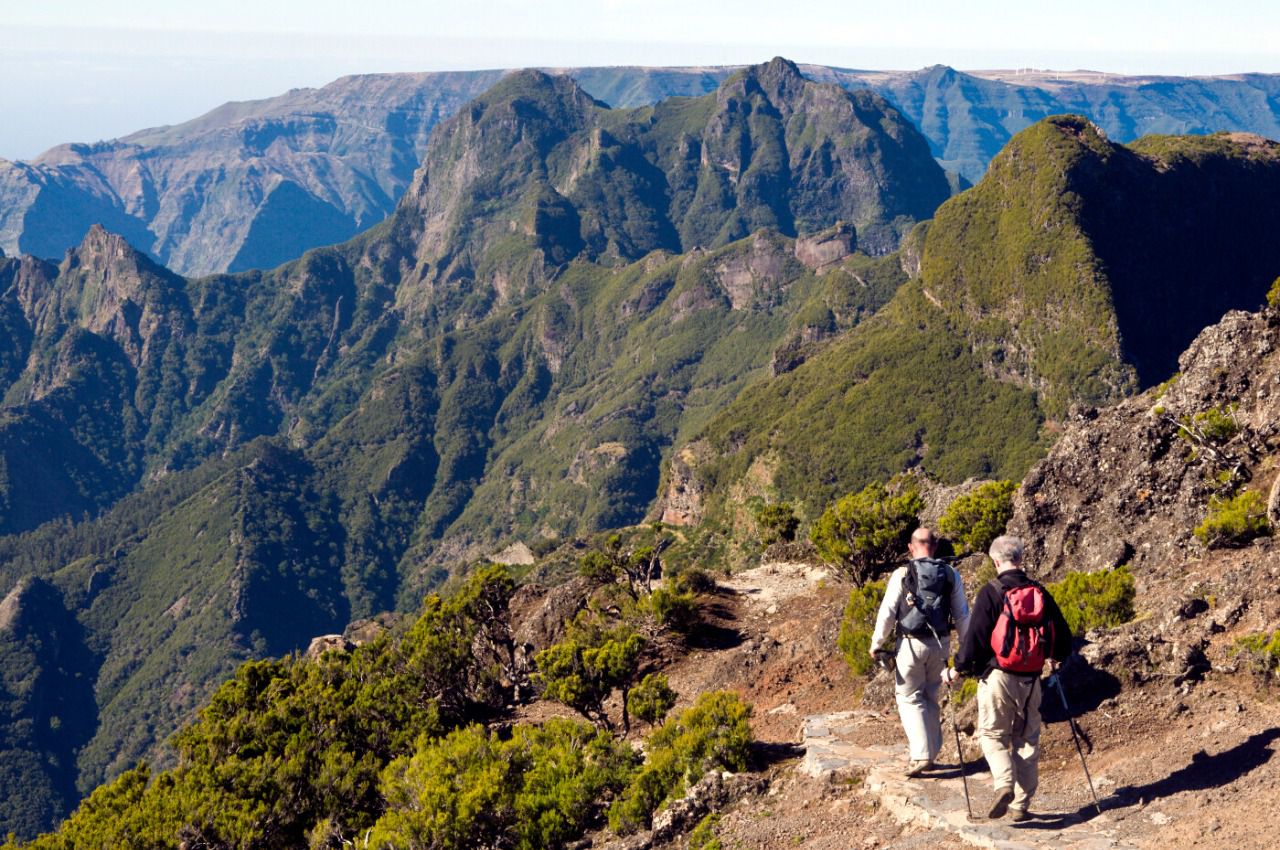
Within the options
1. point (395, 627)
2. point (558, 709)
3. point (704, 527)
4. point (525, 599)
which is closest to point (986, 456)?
point (704, 527)

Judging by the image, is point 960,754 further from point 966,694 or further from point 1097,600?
point 1097,600

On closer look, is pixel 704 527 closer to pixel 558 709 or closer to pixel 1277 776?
pixel 558 709

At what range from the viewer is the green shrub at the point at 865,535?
40.6m

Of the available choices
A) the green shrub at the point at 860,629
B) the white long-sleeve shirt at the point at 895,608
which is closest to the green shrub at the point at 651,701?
the green shrub at the point at 860,629

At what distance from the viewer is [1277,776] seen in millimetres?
15422

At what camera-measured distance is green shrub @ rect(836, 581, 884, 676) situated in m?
27.4

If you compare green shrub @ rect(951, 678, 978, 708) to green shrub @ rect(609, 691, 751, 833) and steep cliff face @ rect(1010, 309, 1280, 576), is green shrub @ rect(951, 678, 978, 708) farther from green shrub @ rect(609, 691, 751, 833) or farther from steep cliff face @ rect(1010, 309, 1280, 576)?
steep cliff face @ rect(1010, 309, 1280, 576)

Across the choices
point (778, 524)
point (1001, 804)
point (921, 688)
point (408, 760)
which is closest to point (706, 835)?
point (921, 688)

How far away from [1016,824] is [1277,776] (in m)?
4.70

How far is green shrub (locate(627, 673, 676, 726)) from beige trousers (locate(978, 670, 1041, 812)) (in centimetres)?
1492

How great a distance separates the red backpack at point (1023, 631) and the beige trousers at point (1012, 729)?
33 cm

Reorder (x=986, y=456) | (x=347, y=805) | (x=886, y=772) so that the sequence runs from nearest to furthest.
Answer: (x=886, y=772)
(x=347, y=805)
(x=986, y=456)

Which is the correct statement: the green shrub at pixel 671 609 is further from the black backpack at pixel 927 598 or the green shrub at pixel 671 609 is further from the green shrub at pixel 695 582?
the black backpack at pixel 927 598

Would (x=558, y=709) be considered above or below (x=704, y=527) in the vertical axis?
above
